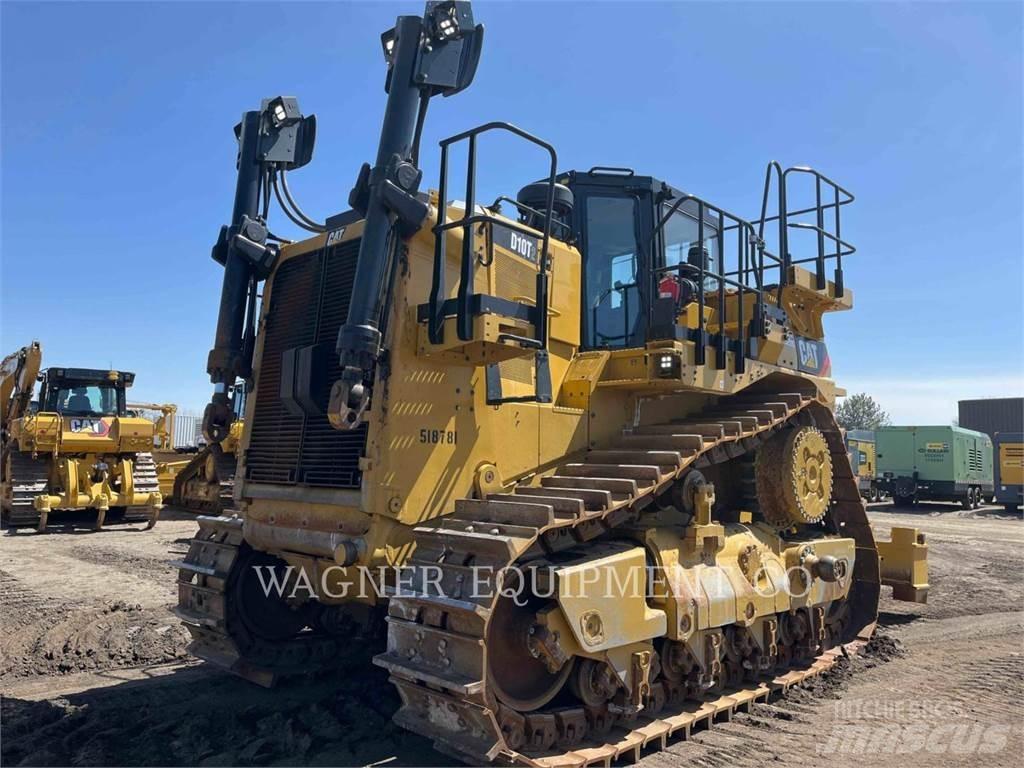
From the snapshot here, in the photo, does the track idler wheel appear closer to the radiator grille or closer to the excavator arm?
the radiator grille

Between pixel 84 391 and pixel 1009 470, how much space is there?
2947 centimetres

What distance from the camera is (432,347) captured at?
496 centimetres

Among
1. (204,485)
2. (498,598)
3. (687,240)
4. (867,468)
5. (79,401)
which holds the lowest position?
(498,598)

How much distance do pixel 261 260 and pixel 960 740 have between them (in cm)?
588

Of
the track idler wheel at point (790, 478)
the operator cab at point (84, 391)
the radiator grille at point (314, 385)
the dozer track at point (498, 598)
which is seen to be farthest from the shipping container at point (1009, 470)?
the radiator grille at point (314, 385)

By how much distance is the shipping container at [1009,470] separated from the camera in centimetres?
2822

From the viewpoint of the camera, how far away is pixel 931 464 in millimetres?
28984

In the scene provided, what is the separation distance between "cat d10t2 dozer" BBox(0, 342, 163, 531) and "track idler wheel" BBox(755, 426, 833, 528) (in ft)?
49.4

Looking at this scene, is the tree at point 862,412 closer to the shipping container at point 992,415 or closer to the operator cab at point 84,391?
the shipping container at point 992,415

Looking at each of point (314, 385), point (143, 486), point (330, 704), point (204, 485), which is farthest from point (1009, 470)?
point (314, 385)

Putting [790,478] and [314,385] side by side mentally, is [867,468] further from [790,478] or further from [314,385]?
[314,385]

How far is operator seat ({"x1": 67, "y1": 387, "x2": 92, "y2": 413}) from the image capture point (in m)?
18.5

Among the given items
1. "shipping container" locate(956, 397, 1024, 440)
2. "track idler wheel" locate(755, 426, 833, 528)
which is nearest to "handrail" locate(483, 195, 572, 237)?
"track idler wheel" locate(755, 426, 833, 528)

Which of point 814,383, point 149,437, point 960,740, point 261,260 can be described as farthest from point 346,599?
point 149,437
